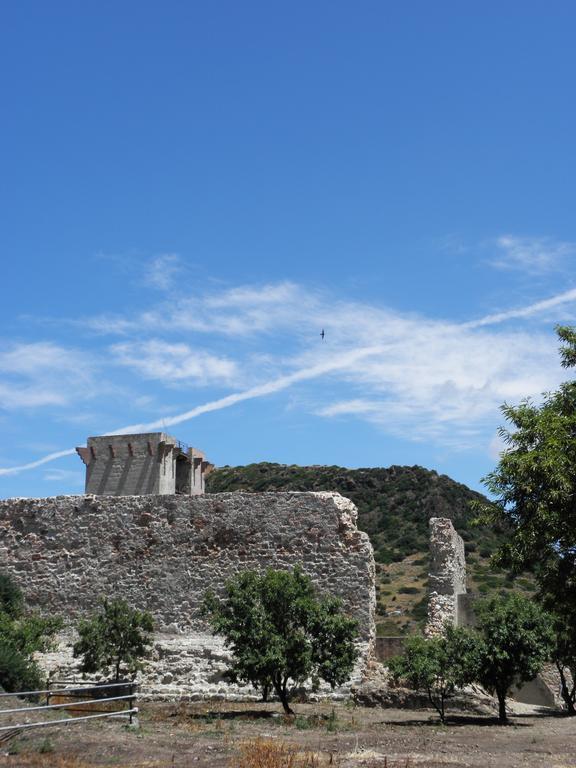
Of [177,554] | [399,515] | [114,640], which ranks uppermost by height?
[399,515]

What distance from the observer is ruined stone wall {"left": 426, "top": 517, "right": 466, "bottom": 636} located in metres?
21.4

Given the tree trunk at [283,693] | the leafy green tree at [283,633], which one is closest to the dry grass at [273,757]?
the leafy green tree at [283,633]

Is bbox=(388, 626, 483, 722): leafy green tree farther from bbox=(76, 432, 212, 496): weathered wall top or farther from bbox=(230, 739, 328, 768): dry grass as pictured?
bbox=(76, 432, 212, 496): weathered wall top

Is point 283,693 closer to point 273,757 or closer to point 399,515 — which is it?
point 273,757

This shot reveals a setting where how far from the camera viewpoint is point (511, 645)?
55.8 feet

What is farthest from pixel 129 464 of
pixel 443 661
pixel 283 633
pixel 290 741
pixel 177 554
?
pixel 290 741

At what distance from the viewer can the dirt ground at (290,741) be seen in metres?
11.1

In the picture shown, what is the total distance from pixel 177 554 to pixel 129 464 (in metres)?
7.31

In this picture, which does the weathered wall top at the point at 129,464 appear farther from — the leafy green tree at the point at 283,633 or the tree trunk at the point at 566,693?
the tree trunk at the point at 566,693

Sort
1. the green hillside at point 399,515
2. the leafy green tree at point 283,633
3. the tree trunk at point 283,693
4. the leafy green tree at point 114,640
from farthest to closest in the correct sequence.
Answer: the green hillside at point 399,515 → the leafy green tree at point 114,640 → the tree trunk at point 283,693 → the leafy green tree at point 283,633

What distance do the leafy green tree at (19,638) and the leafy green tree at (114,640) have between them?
959 mm

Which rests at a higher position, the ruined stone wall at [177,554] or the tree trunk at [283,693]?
the ruined stone wall at [177,554]

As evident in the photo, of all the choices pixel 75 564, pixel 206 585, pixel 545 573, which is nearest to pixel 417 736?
pixel 545 573

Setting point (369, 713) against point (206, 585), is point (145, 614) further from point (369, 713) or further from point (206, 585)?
point (369, 713)
